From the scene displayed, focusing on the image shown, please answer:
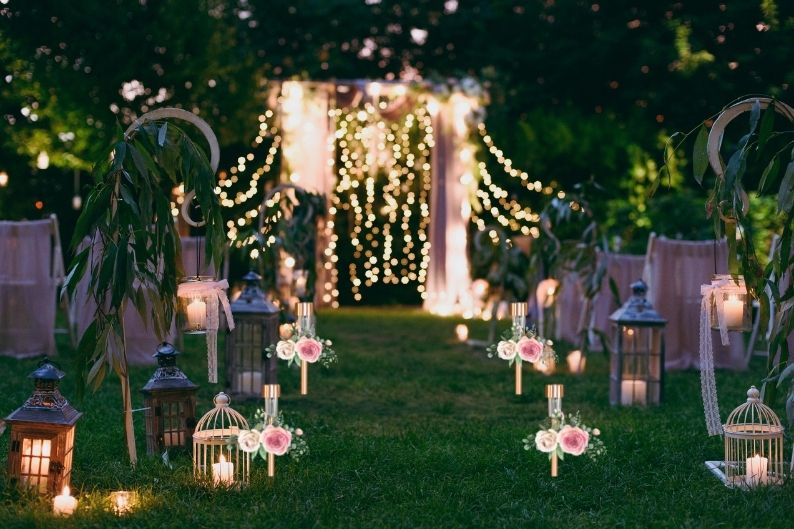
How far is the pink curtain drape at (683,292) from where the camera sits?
8.66 m

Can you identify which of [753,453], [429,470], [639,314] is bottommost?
[429,470]

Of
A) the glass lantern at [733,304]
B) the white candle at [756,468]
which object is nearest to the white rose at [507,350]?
the glass lantern at [733,304]

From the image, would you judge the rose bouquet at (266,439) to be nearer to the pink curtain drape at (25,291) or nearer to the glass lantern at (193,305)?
the glass lantern at (193,305)

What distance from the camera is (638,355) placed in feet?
23.2

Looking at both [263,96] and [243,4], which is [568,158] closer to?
[263,96]

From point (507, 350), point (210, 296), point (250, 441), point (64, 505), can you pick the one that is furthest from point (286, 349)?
point (64, 505)

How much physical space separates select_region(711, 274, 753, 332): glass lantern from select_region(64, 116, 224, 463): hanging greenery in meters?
2.03

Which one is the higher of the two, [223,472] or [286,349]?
[286,349]

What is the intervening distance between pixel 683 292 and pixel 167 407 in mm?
4638

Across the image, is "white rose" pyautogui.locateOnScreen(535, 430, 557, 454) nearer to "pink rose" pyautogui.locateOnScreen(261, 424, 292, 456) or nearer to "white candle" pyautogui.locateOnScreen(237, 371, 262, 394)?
"pink rose" pyautogui.locateOnScreen(261, 424, 292, 456)

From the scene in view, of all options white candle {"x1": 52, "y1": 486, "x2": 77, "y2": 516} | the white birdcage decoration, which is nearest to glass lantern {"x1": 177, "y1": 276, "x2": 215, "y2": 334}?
the white birdcage decoration

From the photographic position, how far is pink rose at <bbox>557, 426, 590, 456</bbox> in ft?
14.6

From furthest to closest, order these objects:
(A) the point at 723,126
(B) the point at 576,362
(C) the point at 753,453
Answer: (B) the point at 576,362 < (C) the point at 753,453 < (A) the point at 723,126

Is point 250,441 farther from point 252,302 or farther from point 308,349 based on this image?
point 252,302
